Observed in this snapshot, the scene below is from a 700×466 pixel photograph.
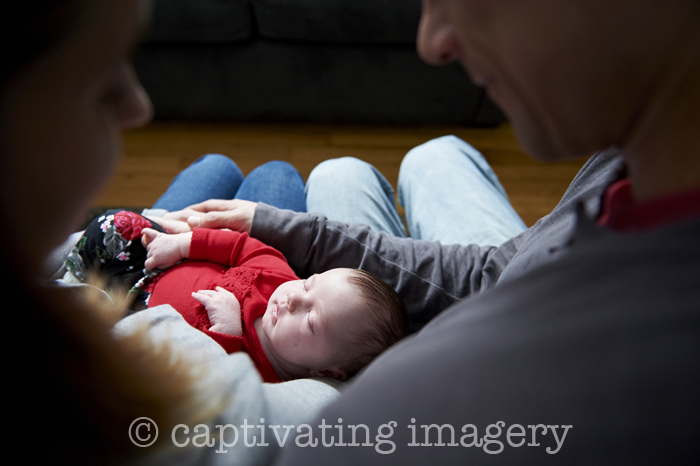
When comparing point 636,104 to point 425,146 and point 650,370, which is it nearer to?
point 650,370

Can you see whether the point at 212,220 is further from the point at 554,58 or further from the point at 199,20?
the point at 199,20

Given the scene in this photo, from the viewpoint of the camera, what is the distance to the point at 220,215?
868 mm

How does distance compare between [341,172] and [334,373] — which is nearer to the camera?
[334,373]

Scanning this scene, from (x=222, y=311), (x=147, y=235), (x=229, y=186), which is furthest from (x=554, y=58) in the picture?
(x=229, y=186)

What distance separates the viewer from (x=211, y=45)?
67.8 inches

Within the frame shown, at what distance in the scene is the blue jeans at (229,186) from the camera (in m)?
1.00

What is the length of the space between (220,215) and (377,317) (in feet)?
1.32

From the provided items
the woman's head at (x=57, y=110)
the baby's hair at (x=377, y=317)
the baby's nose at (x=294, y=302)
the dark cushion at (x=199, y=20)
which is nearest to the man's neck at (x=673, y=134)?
the woman's head at (x=57, y=110)

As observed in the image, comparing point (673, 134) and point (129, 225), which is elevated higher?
point (673, 134)

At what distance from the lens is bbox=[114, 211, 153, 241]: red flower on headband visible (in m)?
0.84

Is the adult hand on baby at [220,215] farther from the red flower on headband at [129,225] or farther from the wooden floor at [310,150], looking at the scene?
the wooden floor at [310,150]

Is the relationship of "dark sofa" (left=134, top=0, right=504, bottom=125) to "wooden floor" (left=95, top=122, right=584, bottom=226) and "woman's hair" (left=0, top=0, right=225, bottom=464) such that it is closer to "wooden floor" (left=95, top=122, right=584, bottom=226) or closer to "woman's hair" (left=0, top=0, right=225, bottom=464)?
"wooden floor" (left=95, top=122, right=584, bottom=226)

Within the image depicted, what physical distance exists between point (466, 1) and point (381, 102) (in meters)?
1.67

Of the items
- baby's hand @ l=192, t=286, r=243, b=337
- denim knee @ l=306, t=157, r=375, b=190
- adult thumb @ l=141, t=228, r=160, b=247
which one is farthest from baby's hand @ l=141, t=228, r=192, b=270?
denim knee @ l=306, t=157, r=375, b=190
